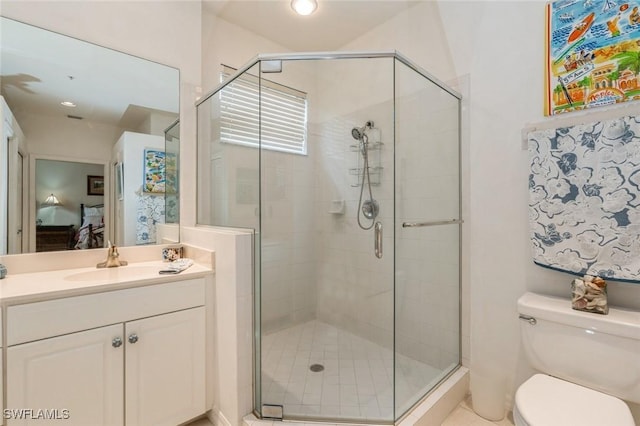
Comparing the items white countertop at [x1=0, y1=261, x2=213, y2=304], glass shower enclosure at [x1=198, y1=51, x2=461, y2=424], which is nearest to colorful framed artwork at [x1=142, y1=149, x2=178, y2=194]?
glass shower enclosure at [x1=198, y1=51, x2=461, y2=424]

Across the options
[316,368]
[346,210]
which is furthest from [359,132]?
[316,368]

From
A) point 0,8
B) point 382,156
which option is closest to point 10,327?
point 0,8

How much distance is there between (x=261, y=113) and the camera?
193 centimetres

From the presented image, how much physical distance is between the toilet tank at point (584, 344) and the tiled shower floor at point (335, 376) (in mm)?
652

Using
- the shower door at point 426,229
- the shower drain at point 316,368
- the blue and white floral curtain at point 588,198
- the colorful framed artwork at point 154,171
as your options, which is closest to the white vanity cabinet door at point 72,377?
the colorful framed artwork at point 154,171

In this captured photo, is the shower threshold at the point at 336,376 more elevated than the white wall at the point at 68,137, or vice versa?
the white wall at the point at 68,137

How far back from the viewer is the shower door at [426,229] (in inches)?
74.4

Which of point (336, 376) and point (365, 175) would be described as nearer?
point (336, 376)

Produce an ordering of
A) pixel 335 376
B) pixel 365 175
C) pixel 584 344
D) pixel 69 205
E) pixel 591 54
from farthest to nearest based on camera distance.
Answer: pixel 365 175
pixel 335 376
pixel 69 205
pixel 591 54
pixel 584 344

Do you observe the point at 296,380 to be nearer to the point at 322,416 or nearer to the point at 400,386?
the point at 322,416

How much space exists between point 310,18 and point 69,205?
2076 mm

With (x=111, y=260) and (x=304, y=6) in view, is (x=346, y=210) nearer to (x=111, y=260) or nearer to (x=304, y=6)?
(x=304, y=6)

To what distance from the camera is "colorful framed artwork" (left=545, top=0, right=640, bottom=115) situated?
1.37m

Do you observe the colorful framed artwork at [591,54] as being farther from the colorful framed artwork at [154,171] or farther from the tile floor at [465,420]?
the colorful framed artwork at [154,171]
